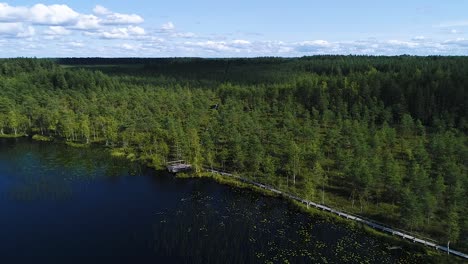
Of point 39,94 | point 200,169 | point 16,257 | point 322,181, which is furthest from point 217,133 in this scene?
point 39,94

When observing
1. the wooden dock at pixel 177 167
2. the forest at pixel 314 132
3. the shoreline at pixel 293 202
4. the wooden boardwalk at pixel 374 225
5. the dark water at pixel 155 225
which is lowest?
the dark water at pixel 155 225

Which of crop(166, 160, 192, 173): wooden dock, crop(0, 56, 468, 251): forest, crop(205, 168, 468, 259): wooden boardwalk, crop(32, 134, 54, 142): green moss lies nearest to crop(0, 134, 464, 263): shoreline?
crop(32, 134, 54, 142): green moss

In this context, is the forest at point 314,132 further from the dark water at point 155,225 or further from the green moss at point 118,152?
the dark water at point 155,225

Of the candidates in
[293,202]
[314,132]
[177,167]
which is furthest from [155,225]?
[314,132]

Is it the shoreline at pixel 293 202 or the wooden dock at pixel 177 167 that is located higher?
the wooden dock at pixel 177 167

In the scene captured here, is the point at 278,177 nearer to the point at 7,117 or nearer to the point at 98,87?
the point at 7,117

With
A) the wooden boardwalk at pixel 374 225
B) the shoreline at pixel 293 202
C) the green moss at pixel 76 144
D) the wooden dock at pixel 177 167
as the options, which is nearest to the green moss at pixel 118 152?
the shoreline at pixel 293 202

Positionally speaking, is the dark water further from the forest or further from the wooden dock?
the forest

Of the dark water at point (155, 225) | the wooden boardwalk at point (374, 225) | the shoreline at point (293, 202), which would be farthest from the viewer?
the dark water at point (155, 225)
